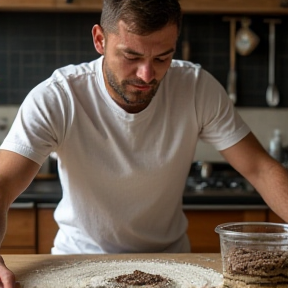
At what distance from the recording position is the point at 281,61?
3289 mm

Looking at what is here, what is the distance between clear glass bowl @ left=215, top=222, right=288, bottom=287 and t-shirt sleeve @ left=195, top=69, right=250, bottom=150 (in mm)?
564

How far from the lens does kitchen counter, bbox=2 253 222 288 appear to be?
5.06 ft

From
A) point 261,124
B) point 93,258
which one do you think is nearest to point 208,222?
point 261,124

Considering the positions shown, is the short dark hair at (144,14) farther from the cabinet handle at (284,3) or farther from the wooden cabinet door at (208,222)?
the cabinet handle at (284,3)

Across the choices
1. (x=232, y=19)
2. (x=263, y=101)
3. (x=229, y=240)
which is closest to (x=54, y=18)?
(x=232, y=19)

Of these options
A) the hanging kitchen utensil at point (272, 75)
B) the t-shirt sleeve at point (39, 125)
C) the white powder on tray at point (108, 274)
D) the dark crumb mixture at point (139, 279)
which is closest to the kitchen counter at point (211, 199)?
the hanging kitchen utensil at point (272, 75)

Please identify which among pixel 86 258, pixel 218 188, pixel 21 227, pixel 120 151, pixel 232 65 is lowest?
pixel 21 227

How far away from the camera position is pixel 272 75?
3.29m

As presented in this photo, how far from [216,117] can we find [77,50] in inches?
62.4

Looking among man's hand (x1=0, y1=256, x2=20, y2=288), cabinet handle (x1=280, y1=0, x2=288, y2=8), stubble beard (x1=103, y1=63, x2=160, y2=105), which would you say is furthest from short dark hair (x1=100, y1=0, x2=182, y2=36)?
cabinet handle (x1=280, y1=0, x2=288, y2=8)

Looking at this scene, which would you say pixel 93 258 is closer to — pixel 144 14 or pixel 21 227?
pixel 144 14

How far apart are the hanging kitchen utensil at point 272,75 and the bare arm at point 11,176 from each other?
6.28 feet

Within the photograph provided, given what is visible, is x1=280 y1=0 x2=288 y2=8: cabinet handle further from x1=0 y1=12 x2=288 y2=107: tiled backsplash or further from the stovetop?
the stovetop

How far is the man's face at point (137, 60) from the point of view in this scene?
5.07 ft
